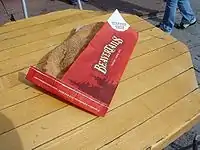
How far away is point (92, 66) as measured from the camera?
1455mm

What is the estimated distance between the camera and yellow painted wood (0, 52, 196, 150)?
117 cm

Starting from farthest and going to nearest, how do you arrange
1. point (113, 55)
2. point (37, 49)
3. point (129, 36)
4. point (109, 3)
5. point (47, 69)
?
point (109, 3) → point (129, 36) → point (37, 49) → point (113, 55) → point (47, 69)

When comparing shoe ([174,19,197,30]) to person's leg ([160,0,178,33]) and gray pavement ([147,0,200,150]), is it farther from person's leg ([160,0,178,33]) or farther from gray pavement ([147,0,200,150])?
person's leg ([160,0,178,33])

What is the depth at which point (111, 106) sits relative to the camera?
1.36 meters

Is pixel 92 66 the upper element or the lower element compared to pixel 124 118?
upper

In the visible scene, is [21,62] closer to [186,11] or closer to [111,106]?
[111,106]

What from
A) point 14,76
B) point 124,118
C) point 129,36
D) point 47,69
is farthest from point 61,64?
point 129,36

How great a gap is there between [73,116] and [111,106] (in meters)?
0.17

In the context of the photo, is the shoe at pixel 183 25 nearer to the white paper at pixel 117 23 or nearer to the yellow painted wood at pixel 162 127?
the white paper at pixel 117 23

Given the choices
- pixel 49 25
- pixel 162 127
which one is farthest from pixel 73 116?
pixel 49 25

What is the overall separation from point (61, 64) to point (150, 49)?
1.92 ft

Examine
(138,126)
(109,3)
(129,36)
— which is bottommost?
(109,3)

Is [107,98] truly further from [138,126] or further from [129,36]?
[129,36]

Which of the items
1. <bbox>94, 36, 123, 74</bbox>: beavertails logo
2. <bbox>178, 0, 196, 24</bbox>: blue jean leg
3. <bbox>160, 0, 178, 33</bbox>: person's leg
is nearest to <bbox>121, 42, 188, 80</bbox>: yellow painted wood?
<bbox>94, 36, 123, 74</bbox>: beavertails logo
